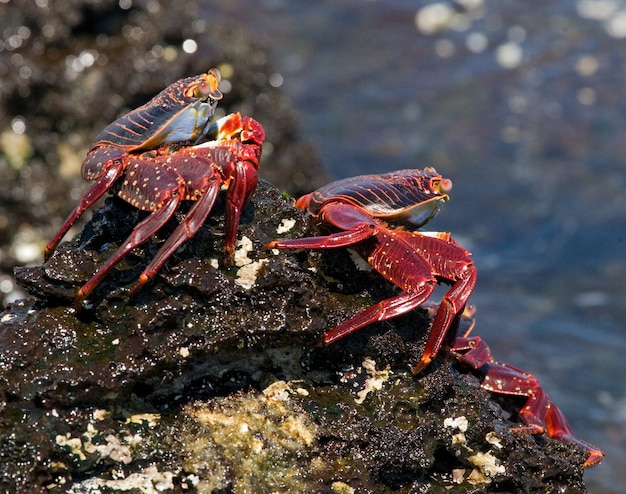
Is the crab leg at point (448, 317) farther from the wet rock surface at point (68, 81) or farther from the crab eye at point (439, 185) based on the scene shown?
the wet rock surface at point (68, 81)

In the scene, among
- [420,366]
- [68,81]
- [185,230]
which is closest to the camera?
[185,230]

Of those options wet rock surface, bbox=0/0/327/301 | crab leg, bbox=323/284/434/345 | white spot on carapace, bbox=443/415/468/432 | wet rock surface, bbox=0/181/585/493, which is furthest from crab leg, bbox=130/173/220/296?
wet rock surface, bbox=0/0/327/301

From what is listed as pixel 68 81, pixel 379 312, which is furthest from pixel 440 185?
pixel 68 81

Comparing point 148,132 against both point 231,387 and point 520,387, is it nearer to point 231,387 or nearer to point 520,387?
point 231,387

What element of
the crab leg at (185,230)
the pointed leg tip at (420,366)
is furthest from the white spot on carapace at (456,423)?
the crab leg at (185,230)

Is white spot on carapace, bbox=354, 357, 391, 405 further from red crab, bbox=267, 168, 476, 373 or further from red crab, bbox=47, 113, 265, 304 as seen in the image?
red crab, bbox=47, 113, 265, 304
